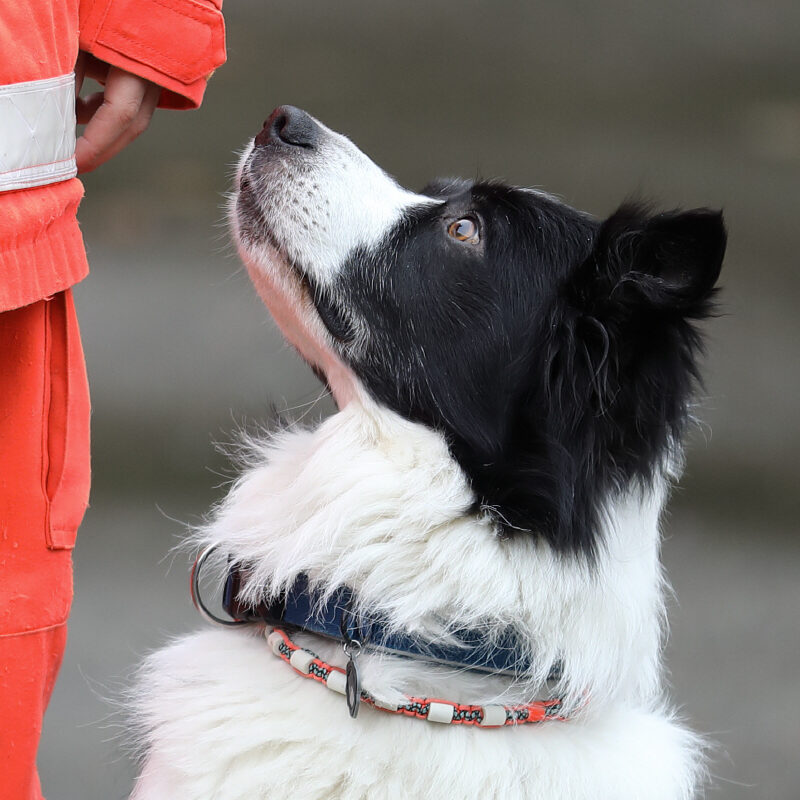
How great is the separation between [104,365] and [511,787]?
2002mm

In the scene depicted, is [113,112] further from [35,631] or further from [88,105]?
[35,631]

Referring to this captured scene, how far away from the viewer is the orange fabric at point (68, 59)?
1.21 m

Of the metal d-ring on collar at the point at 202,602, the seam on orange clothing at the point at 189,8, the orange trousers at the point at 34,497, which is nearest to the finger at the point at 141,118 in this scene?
the seam on orange clothing at the point at 189,8

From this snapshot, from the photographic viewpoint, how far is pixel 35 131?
123 centimetres

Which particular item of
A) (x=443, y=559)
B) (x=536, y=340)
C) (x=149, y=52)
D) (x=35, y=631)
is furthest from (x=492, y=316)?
(x=35, y=631)

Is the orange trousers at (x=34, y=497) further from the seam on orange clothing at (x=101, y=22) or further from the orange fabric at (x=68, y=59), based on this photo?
the seam on orange clothing at (x=101, y=22)

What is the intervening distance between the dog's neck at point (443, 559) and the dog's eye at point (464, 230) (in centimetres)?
28

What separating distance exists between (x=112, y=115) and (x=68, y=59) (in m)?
0.13

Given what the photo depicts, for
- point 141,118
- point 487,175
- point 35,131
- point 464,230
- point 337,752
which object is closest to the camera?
point 35,131

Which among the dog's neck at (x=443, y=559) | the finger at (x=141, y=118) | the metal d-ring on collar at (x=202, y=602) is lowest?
the metal d-ring on collar at (x=202, y=602)

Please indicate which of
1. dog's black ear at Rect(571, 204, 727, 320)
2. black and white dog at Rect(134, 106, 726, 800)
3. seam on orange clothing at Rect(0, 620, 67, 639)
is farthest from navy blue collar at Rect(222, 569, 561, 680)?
dog's black ear at Rect(571, 204, 727, 320)

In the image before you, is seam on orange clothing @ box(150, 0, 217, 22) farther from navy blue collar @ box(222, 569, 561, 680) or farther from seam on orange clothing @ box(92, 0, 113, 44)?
navy blue collar @ box(222, 569, 561, 680)

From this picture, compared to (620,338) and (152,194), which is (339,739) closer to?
(620,338)

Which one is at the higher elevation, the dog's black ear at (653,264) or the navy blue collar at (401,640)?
the dog's black ear at (653,264)
